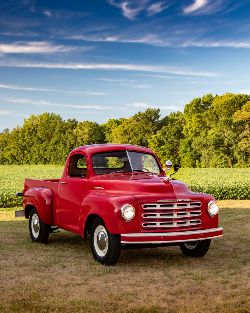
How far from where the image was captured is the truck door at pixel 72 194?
32.0ft

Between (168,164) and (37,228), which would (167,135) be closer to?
(37,228)

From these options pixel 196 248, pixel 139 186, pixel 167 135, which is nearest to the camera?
pixel 139 186

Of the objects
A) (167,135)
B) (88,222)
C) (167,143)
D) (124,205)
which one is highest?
(167,135)

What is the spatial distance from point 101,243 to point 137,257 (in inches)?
43.6

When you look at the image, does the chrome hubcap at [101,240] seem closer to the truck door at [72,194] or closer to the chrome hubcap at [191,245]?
the truck door at [72,194]

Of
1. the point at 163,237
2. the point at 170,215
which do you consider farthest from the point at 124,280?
the point at 170,215

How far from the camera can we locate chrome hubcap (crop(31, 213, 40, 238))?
11.5m

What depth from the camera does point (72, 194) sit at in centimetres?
1000

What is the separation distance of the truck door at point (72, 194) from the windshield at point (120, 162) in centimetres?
29

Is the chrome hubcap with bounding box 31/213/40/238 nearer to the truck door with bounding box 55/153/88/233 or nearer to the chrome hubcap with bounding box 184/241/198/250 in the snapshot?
the truck door with bounding box 55/153/88/233

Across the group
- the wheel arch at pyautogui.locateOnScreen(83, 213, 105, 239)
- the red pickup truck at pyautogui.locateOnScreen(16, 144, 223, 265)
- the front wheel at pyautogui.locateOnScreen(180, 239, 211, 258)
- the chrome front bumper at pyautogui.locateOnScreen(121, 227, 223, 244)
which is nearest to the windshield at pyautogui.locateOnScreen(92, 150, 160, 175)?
the red pickup truck at pyautogui.locateOnScreen(16, 144, 223, 265)

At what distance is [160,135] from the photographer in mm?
82938

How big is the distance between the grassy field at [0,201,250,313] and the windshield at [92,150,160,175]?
64.7 inches

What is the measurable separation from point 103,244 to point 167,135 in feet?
249
